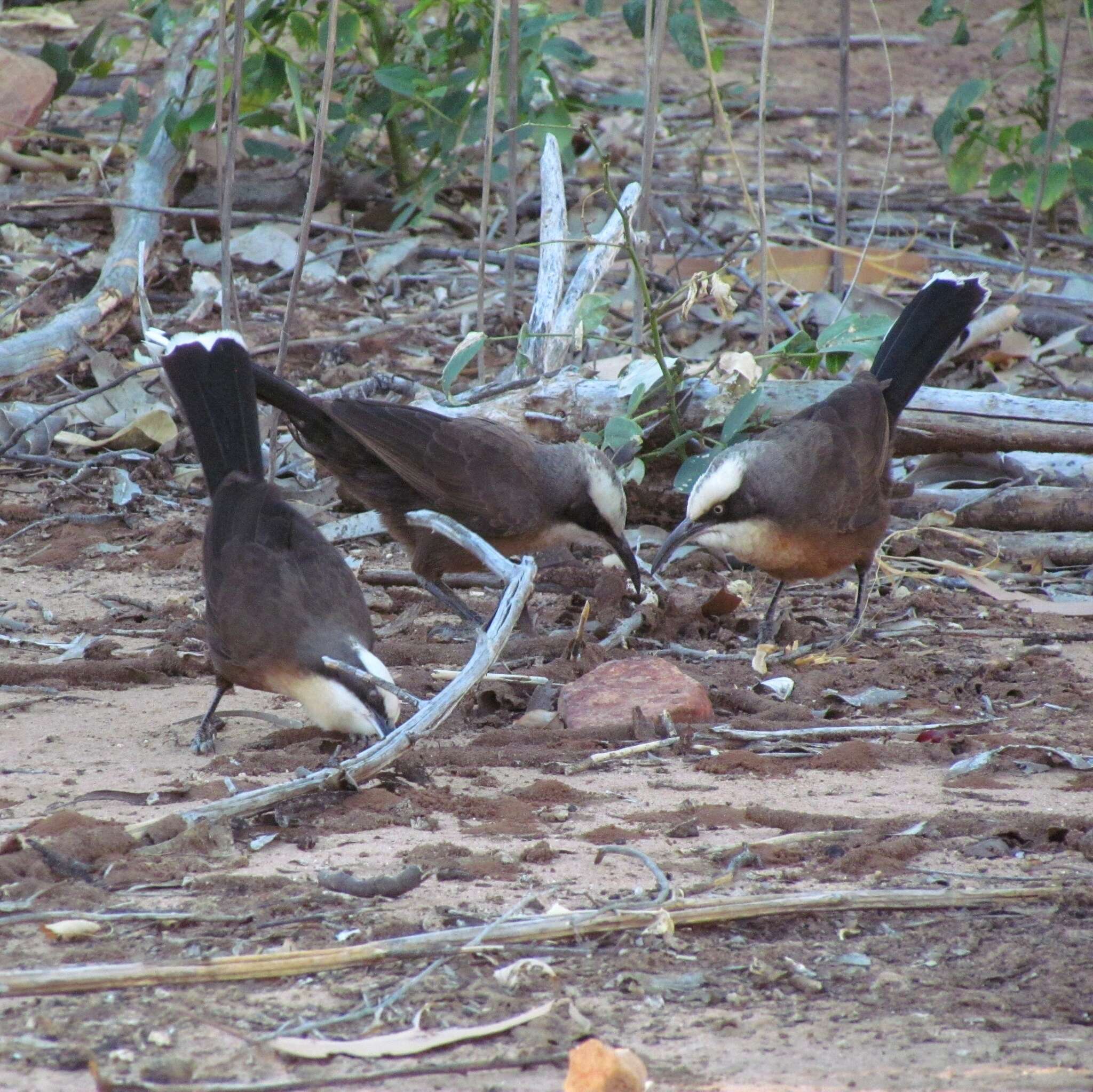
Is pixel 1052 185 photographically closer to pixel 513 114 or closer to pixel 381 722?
pixel 513 114

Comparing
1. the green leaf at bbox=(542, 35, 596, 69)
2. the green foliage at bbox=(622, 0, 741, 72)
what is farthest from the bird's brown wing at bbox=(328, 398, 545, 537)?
the green leaf at bbox=(542, 35, 596, 69)

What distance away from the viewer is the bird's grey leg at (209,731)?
183 inches

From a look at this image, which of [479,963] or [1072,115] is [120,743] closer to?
[479,963]

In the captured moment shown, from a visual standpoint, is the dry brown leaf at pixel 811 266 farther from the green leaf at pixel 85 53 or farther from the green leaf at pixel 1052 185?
the green leaf at pixel 85 53

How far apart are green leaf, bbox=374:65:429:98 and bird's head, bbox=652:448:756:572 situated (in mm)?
3447

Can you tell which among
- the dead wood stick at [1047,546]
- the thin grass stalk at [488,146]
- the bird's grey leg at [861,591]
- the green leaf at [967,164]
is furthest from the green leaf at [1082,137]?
the thin grass stalk at [488,146]

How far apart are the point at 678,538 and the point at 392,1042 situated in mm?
3756

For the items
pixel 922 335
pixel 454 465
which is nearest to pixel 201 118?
pixel 454 465

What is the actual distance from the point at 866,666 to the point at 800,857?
2.15m

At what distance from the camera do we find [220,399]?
5363 mm

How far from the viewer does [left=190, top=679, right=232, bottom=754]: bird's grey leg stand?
465 centimetres

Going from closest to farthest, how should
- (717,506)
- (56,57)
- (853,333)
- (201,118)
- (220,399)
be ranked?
(220,399) → (717,506) → (853,333) → (201,118) → (56,57)

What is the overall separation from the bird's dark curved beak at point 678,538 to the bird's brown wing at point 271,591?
152 cm

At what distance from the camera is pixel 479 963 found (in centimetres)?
292
